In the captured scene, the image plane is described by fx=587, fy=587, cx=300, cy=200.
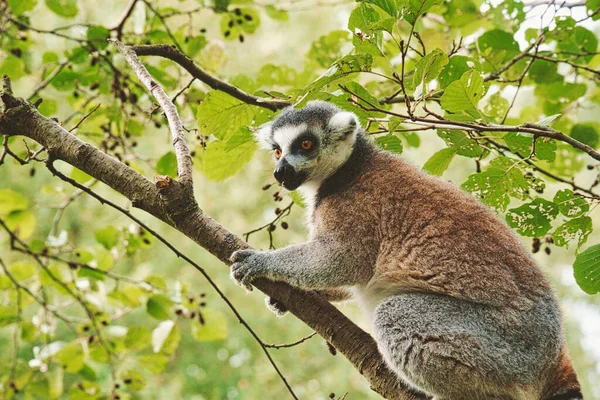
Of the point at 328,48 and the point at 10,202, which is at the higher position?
the point at 10,202

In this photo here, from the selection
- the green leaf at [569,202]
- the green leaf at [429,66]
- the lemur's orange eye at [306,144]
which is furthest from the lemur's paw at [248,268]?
the green leaf at [569,202]

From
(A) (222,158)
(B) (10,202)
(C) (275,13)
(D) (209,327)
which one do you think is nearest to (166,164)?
(A) (222,158)

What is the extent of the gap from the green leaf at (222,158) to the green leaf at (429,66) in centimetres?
130

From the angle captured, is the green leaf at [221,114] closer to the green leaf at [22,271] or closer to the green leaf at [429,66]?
the green leaf at [429,66]

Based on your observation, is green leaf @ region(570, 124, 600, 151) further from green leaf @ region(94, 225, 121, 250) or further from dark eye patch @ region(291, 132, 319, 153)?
green leaf @ region(94, 225, 121, 250)

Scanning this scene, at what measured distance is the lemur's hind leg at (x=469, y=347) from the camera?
291 cm

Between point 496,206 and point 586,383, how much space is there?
41.1ft

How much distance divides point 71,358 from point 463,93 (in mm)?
3443

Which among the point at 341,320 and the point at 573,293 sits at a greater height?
the point at 573,293

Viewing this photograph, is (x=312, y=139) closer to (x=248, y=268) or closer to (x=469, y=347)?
(x=248, y=268)

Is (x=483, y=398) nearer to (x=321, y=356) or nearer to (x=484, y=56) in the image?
(x=484, y=56)

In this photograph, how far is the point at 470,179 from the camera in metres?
2.95

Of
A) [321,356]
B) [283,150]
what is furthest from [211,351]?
[283,150]

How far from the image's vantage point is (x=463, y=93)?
2465 mm
